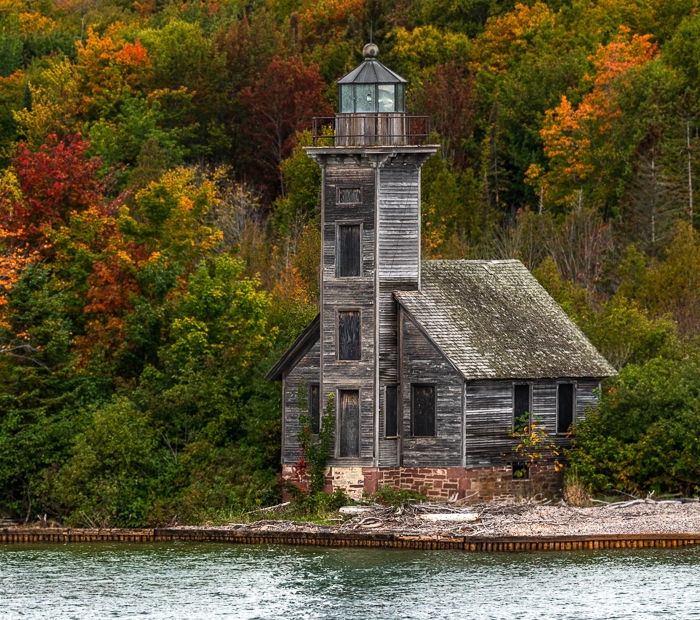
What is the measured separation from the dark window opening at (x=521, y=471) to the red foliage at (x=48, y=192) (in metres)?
21.3

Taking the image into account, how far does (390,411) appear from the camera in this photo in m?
52.4

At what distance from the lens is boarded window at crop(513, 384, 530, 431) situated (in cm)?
5294

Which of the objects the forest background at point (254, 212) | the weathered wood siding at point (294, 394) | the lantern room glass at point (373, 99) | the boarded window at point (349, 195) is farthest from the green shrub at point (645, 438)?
the lantern room glass at point (373, 99)

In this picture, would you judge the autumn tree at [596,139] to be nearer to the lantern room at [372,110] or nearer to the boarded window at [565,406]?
the boarded window at [565,406]

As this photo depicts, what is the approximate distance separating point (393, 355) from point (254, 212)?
40063 mm

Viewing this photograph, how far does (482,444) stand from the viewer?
52.1 metres

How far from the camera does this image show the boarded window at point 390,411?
2053 inches

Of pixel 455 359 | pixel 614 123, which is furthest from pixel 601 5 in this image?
pixel 455 359

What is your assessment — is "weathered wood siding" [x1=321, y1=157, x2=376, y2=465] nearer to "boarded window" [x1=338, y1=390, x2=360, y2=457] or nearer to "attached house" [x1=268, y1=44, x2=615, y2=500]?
"attached house" [x1=268, y1=44, x2=615, y2=500]

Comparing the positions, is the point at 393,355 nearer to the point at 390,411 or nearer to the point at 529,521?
the point at 390,411

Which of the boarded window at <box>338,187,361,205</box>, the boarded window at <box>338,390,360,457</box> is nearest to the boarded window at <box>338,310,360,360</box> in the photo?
the boarded window at <box>338,390,360,457</box>

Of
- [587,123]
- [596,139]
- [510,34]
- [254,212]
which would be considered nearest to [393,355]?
[254,212]

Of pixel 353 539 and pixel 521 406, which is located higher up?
pixel 521 406

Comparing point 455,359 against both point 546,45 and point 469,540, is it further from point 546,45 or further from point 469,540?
point 546,45
